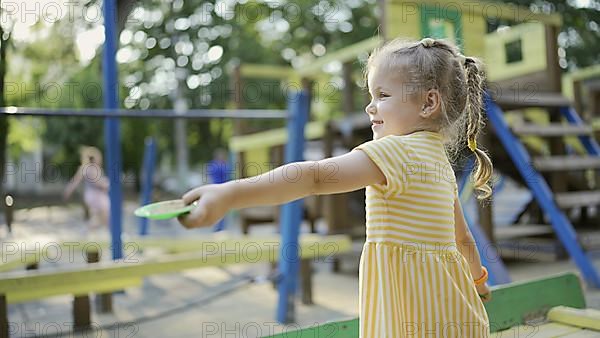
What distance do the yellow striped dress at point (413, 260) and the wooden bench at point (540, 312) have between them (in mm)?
515

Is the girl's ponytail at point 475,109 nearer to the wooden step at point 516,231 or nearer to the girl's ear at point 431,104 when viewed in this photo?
the girl's ear at point 431,104

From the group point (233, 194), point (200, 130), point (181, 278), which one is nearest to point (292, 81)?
point (181, 278)

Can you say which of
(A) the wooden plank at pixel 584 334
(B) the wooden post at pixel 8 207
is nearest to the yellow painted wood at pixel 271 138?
(B) the wooden post at pixel 8 207

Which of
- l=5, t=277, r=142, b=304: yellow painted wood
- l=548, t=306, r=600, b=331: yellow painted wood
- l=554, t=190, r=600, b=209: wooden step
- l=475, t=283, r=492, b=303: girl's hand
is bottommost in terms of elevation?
l=5, t=277, r=142, b=304: yellow painted wood

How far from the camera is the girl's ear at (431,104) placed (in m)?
1.32

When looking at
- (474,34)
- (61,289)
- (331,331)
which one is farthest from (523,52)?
(331,331)

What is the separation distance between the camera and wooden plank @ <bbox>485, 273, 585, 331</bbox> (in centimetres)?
207

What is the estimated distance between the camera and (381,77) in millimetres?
1327

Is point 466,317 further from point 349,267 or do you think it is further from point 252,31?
point 252,31

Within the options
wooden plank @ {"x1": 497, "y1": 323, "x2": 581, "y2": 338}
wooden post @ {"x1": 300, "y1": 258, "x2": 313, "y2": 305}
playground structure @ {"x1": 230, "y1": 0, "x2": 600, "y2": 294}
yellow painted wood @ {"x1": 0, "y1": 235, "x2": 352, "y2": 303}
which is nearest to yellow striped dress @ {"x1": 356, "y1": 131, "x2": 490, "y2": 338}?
wooden plank @ {"x1": 497, "y1": 323, "x2": 581, "y2": 338}

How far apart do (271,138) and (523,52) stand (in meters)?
2.79

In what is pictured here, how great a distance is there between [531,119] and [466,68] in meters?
6.13

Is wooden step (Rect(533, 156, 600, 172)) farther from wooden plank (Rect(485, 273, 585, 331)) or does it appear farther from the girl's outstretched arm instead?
the girl's outstretched arm

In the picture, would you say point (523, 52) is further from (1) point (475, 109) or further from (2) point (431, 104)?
(2) point (431, 104)
